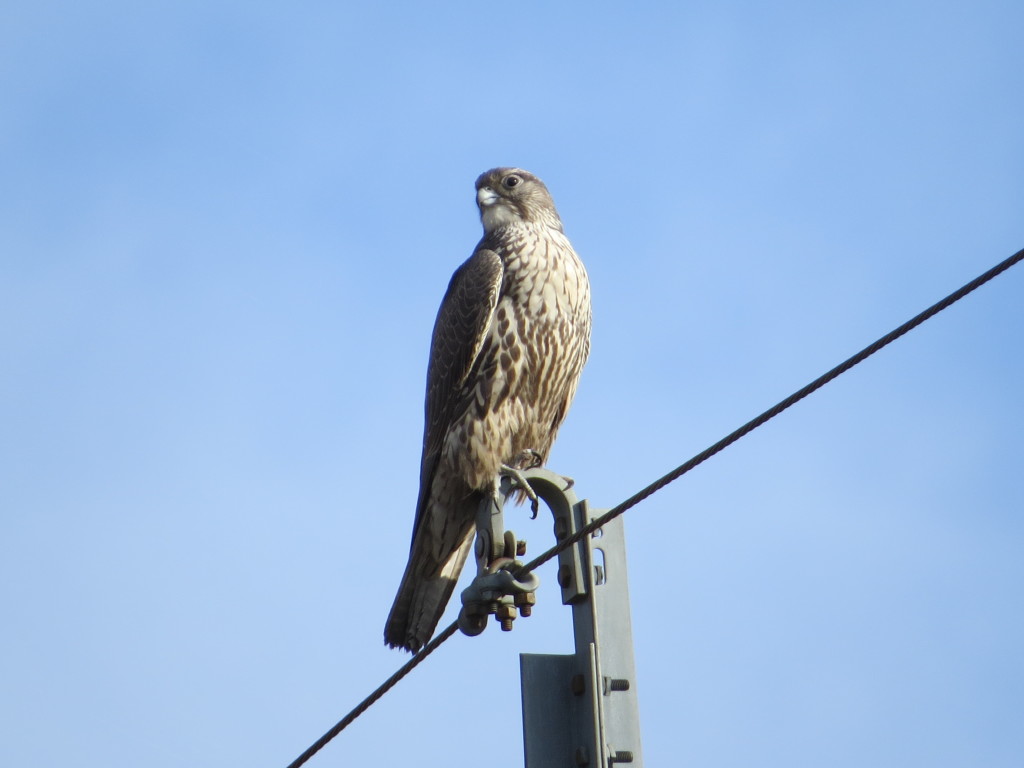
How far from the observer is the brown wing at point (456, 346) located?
5773 millimetres

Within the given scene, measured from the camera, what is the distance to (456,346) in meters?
5.84

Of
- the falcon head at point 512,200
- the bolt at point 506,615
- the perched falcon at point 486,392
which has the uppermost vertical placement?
the falcon head at point 512,200

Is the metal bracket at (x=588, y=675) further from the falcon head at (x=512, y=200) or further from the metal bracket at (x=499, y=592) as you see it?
the falcon head at (x=512, y=200)

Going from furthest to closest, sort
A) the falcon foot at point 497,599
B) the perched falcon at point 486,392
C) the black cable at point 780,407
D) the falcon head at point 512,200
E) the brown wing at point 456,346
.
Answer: the falcon head at point 512,200 → the brown wing at point 456,346 → the perched falcon at point 486,392 → the falcon foot at point 497,599 → the black cable at point 780,407

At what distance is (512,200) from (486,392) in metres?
1.33

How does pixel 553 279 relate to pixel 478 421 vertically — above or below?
above

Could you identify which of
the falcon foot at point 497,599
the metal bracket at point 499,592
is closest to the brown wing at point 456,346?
the metal bracket at point 499,592

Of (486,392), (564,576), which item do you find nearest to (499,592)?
(564,576)

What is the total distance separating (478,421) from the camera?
568cm

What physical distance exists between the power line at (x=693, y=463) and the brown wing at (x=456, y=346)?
6.37ft

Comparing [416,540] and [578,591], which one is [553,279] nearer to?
[416,540]

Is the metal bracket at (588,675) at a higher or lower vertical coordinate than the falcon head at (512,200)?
lower

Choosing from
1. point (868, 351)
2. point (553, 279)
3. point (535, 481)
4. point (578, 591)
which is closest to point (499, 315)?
point (553, 279)

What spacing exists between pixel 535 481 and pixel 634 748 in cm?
94
